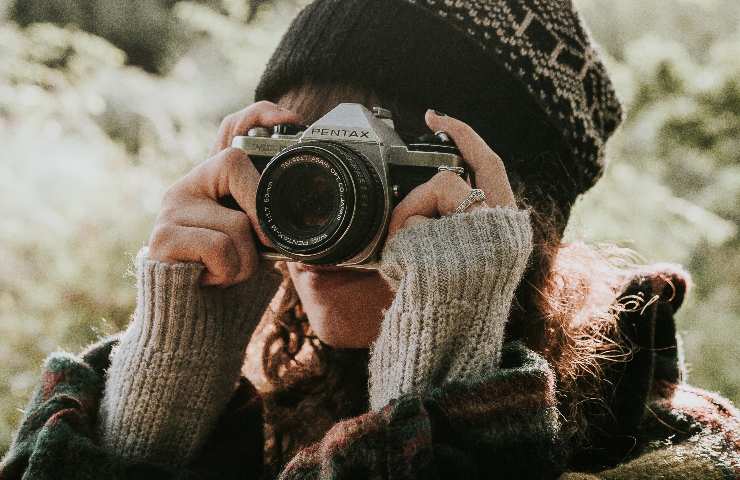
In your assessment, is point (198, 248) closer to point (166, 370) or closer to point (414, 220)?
point (166, 370)

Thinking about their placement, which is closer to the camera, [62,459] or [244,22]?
[62,459]

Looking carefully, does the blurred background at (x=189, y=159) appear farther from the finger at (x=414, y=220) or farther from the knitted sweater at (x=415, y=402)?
the finger at (x=414, y=220)

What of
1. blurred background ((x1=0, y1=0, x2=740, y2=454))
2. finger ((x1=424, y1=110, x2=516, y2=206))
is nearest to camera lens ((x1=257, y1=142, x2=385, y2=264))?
finger ((x1=424, y1=110, x2=516, y2=206))

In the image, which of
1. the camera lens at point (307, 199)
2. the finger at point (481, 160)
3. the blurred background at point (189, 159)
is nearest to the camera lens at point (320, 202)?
the camera lens at point (307, 199)

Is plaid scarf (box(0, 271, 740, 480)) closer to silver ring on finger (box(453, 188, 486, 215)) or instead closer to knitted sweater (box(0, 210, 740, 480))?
knitted sweater (box(0, 210, 740, 480))

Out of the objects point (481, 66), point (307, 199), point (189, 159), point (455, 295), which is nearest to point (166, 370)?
point (307, 199)

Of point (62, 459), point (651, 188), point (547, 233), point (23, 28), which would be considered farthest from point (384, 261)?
point (23, 28)

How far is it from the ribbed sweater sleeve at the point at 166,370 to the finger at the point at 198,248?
0.6 inches

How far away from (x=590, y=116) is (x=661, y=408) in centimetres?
43

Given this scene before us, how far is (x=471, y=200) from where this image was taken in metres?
0.81

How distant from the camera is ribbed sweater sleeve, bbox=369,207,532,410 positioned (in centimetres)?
77

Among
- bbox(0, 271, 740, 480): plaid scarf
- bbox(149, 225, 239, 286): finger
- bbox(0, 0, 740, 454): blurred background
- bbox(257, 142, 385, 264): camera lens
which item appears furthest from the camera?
bbox(0, 0, 740, 454): blurred background

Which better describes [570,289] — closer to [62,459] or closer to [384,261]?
[384,261]

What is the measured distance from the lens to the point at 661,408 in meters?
0.99
